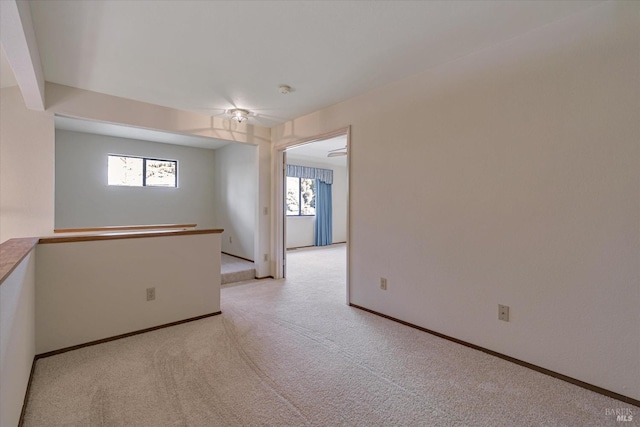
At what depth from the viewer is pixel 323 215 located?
789 centimetres

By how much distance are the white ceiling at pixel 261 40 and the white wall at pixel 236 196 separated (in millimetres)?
2469

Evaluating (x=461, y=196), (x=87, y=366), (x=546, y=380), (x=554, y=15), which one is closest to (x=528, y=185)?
(x=461, y=196)

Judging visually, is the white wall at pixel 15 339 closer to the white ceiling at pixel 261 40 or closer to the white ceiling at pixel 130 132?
the white ceiling at pixel 261 40

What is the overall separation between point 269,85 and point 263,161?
166 cm

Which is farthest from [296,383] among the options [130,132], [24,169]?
[130,132]

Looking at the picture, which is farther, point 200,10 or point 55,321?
point 55,321

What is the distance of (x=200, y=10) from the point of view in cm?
177

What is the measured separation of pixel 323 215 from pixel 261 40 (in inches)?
235

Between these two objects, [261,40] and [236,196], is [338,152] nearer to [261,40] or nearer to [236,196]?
[236,196]

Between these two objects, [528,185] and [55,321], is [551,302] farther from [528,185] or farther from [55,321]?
[55,321]

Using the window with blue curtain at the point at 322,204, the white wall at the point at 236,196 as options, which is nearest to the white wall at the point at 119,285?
the white wall at the point at 236,196

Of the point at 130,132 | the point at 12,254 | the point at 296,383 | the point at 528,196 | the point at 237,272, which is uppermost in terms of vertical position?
the point at 130,132

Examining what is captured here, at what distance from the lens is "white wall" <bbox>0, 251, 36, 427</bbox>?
3.78 ft

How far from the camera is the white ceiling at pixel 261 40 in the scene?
1760 mm
